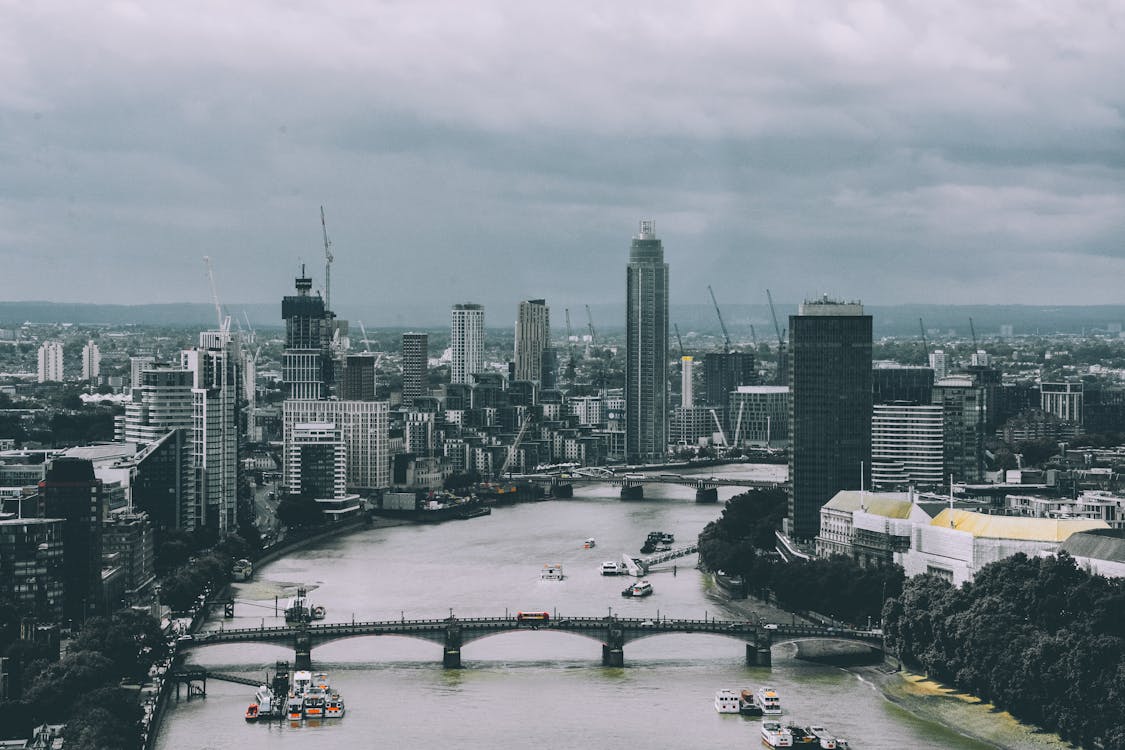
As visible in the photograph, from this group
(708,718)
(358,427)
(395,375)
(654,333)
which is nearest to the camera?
(708,718)

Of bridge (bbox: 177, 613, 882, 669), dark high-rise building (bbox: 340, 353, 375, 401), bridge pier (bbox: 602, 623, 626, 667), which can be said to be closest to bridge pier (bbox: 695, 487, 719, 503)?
dark high-rise building (bbox: 340, 353, 375, 401)

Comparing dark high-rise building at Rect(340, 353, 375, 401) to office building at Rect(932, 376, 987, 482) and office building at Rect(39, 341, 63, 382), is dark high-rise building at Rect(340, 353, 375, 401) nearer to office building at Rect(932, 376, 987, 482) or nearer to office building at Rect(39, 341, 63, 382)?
office building at Rect(39, 341, 63, 382)

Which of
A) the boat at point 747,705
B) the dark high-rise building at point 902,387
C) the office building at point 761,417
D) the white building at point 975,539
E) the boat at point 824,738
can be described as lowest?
the boat at point 824,738

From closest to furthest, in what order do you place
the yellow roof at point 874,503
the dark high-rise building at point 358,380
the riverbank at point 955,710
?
the riverbank at point 955,710
the yellow roof at point 874,503
the dark high-rise building at point 358,380

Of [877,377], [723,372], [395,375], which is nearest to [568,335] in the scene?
[395,375]

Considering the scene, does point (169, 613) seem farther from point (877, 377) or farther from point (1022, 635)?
point (877, 377)

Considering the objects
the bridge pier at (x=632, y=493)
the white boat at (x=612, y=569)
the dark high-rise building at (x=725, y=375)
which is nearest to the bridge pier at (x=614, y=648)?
the white boat at (x=612, y=569)

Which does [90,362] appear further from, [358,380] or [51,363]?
[358,380]

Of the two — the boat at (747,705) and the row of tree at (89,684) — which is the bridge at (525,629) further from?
the boat at (747,705)

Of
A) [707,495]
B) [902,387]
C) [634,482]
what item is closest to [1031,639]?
[902,387]
